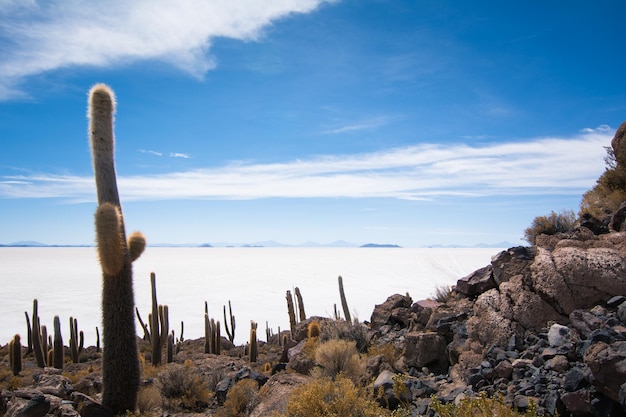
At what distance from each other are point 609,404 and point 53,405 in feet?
33.0

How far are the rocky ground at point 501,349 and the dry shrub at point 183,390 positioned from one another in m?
0.04

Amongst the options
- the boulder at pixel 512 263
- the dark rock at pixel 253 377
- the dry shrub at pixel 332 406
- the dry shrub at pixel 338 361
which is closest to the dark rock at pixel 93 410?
the dark rock at pixel 253 377

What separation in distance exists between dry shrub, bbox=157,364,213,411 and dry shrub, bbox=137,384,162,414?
0.34 metres

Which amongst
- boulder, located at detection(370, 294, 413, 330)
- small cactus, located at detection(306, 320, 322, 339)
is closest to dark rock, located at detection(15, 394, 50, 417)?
small cactus, located at detection(306, 320, 322, 339)

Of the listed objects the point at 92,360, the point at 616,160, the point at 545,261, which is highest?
the point at 616,160

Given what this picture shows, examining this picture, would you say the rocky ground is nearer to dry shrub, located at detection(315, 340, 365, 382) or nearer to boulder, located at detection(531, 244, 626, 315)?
boulder, located at detection(531, 244, 626, 315)

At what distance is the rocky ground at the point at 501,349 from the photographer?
585cm

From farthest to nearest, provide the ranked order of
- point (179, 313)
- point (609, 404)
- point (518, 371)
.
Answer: point (179, 313), point (518, 371), point (609, 404)

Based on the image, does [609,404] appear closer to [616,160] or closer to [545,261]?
[545,261]

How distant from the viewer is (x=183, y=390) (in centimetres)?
1151

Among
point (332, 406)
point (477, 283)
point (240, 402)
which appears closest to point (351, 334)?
point (477, 283)

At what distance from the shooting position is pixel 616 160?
1509 cm

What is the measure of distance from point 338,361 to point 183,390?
13.6 feet

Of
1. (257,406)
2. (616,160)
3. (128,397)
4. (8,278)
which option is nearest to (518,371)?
(257,406)
